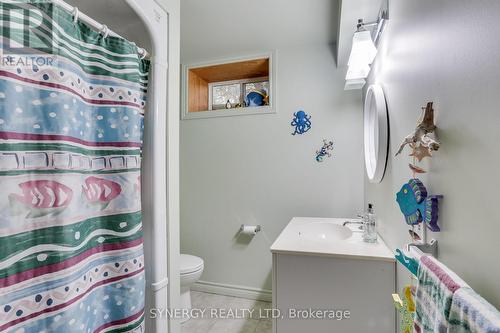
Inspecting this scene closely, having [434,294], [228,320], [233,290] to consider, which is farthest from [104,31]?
[233,290]

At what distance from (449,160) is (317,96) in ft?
5.68

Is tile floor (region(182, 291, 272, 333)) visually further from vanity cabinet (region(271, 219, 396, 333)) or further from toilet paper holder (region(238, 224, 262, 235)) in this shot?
vanity cabinet (region(271, 219, 396, 333))

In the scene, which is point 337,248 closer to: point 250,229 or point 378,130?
point 378,130

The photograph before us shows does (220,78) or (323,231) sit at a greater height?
(220,78)

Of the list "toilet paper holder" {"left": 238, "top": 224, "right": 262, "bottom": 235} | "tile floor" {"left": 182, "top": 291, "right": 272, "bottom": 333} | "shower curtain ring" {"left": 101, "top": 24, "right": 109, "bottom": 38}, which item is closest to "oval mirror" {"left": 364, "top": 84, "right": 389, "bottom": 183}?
"toilet paper holder" {"left": 238, "top": 224, "right": 262, "bottom": 235}

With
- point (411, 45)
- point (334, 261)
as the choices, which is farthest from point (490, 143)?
point (334, 261)

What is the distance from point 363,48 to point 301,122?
0.94 meters

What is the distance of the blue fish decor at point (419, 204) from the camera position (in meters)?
0.72

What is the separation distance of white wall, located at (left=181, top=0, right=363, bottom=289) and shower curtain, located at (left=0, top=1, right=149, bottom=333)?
4.49ft

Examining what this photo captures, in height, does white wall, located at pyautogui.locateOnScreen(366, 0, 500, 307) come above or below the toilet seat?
above

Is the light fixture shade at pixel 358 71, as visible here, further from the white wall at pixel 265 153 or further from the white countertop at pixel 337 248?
the white countertop at pixel 337 248

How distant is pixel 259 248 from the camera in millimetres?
2412

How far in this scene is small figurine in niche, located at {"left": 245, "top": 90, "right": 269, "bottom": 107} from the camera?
248cm

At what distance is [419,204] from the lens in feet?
2.60
